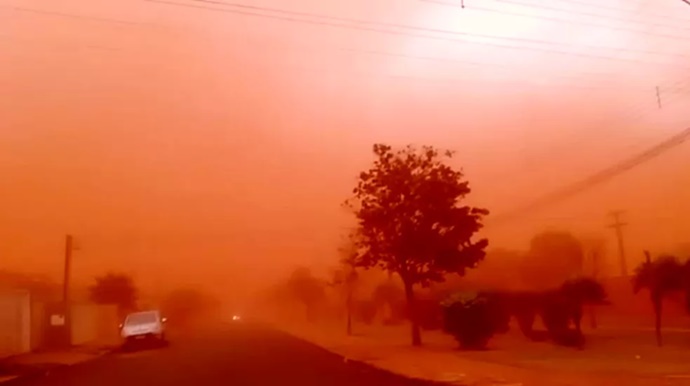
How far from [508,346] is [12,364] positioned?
66.7 feet

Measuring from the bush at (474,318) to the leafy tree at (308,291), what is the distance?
10944cm

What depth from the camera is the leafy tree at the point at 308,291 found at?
501 feet

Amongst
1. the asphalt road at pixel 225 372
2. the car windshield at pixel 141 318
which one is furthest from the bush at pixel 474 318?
the car windshield at pixel 141 318

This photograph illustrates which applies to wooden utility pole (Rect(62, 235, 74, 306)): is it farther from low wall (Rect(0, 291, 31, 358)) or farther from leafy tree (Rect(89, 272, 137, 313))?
leafy tree (Rect(89, 272, 137, 313))

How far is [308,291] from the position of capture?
154 metres

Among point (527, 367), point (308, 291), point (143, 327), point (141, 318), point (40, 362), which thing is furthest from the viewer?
point (308, 291)

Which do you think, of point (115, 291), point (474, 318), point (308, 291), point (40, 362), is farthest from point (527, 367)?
point (308, 291)

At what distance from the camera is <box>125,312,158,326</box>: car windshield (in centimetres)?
5078

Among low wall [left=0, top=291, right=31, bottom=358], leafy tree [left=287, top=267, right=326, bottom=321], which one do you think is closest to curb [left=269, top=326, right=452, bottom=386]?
low wall [left=0, top=291, right=31, bottom=358]

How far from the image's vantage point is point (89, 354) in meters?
46.5

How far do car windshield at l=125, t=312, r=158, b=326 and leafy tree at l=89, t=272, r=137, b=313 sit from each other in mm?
44920

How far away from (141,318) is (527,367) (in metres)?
29.3

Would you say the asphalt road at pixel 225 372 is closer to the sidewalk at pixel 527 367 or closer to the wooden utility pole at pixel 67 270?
the sidewalk at pixel 527 367

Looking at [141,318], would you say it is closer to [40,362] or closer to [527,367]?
[40,362]
